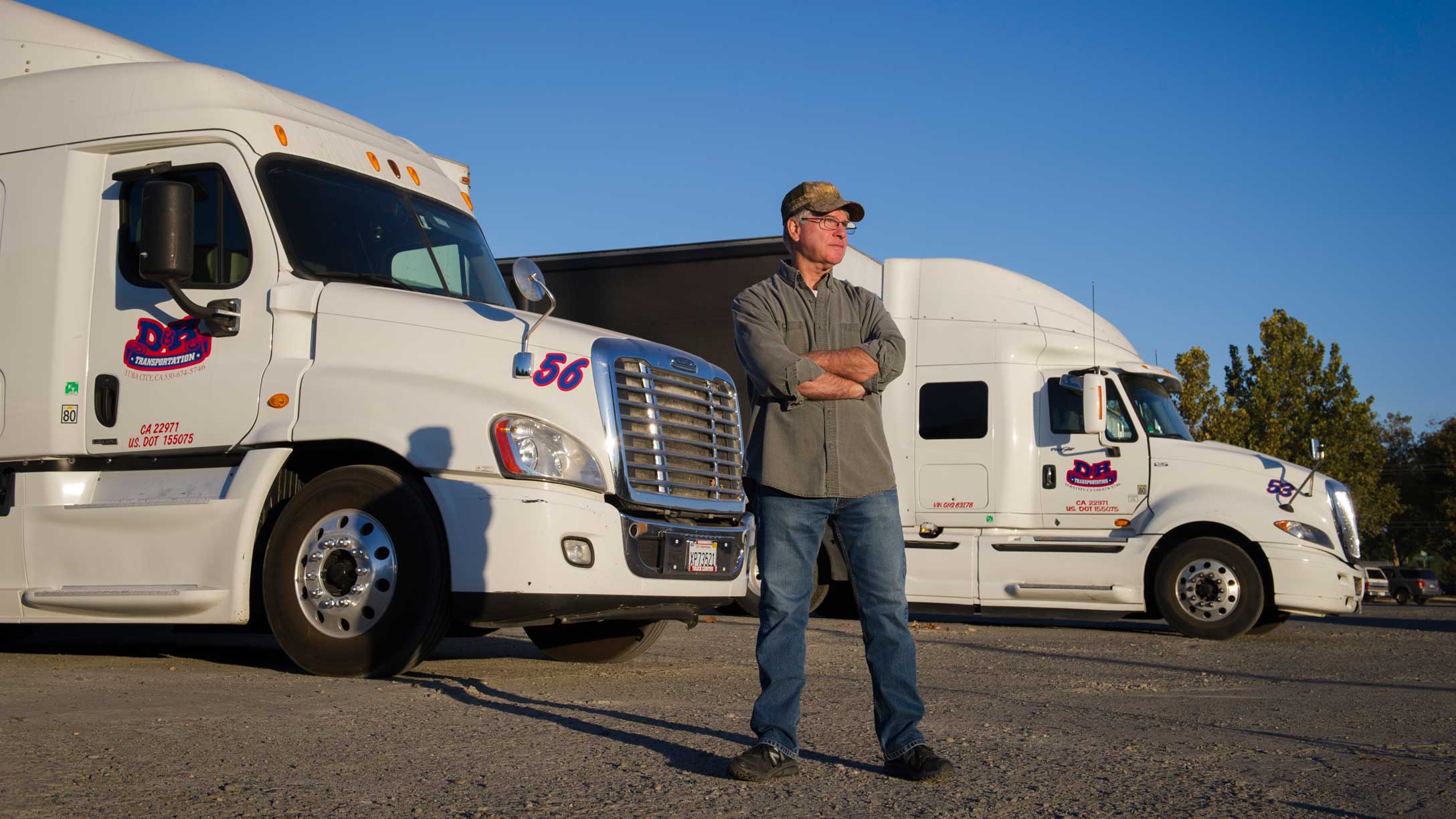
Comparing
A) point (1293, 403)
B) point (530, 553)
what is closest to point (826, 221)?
point (530, 553)

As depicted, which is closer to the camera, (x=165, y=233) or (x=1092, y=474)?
(x=165, y=233)

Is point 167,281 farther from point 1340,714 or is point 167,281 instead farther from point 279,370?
point 1340,714

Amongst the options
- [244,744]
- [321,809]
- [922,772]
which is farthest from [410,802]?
[922,772]

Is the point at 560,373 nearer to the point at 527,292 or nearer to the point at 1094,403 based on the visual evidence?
the point at 527,292

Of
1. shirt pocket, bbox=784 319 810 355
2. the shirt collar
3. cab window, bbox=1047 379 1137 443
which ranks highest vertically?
cab window, bbox=1047 379 1137 443

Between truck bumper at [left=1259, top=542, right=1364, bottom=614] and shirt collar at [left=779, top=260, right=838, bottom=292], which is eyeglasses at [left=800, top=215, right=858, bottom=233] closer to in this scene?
shirt collar at [left=779, top=260, right=838, bottom=292]

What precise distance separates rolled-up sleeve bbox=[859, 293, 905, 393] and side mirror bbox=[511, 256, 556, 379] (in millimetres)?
2246

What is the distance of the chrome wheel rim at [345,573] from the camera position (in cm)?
650

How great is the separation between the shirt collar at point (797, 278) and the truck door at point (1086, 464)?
27.3ft

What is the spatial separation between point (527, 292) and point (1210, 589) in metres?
7.79

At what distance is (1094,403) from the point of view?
12.3 metres

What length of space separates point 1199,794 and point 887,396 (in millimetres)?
9137

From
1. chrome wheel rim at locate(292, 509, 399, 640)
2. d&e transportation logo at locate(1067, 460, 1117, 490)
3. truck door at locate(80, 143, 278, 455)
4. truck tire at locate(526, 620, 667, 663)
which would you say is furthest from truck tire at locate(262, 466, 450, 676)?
d&e transportation logo at locate(1067, 460, 1117, 490)

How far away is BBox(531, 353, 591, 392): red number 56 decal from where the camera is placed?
6613mm
